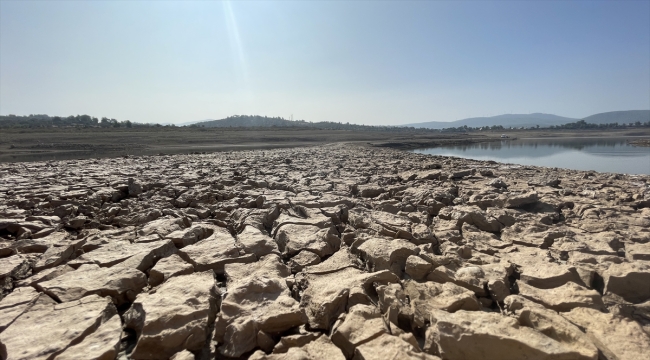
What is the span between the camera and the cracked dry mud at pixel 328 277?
68.1 inches

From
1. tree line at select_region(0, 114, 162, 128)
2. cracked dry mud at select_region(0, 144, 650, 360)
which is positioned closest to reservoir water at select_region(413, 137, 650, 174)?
cracked dry mud at select_region(0, 144, 650, 360)

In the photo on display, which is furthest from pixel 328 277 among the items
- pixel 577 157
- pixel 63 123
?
pixel 63 123

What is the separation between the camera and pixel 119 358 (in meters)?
1.76

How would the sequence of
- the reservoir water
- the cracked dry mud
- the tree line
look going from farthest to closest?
the tree line → the reservoir water → the cracked dry mud

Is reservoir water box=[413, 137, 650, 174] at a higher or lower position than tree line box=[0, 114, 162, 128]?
lower

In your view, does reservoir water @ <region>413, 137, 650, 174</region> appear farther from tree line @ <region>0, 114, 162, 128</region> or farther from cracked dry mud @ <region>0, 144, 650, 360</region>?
tree line @ <region>0, 114, 162, 128</region>

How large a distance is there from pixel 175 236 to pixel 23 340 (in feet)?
4.87

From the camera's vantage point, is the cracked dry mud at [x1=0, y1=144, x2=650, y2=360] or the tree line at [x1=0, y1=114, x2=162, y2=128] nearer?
the cracked dry mud at [x1=0, y1=144, x2=650, y2=360]

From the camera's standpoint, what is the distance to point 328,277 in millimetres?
2479

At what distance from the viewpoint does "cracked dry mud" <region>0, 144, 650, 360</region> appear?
1.73 meters

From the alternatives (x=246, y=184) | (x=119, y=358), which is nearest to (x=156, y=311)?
(x=119, y=358)

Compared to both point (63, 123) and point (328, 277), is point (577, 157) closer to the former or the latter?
point (328, 277)

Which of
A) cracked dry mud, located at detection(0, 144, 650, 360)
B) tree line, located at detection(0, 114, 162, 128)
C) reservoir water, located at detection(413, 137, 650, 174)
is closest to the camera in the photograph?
cracked dry mud, located at detection(0, 144, 650, 360)

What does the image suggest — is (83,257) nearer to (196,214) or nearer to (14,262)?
(14,262)
